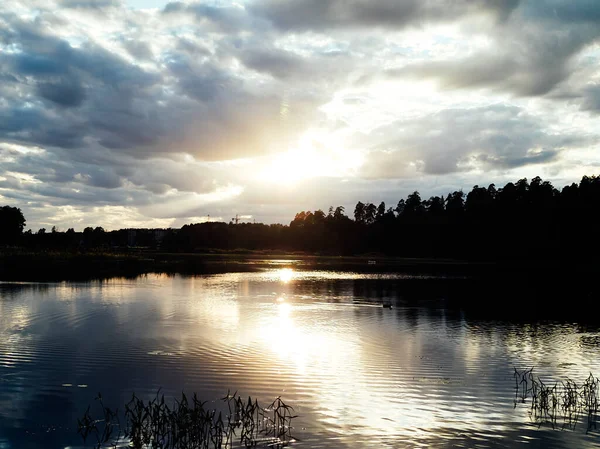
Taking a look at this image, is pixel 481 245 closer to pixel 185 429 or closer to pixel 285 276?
pixel 285 276

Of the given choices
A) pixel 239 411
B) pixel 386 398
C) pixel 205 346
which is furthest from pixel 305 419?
pixel 205 346

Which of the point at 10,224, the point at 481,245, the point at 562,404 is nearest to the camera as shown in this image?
the point at 562,404

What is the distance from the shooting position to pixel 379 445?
42.7 feet

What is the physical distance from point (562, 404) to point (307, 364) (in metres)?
9.90

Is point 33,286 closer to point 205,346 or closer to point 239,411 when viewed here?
point 205,346

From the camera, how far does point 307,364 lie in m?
22.2

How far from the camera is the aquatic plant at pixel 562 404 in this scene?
1527cm

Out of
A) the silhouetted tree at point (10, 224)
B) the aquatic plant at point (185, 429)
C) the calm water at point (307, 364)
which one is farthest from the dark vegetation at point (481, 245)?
the aquatic plant at point (185, 429)

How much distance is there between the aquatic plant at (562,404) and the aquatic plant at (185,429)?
7.67m

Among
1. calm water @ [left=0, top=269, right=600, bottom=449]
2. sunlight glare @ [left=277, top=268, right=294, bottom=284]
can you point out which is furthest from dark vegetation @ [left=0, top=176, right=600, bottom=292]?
calm water @ [left=0, top=269, right=600, bottom=449]

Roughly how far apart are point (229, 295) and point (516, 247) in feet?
431

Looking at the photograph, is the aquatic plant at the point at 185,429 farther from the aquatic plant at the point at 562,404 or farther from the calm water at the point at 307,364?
the aquatic plant at the point at 562,404

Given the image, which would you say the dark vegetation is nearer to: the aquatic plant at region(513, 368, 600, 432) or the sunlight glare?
the sunlight glare

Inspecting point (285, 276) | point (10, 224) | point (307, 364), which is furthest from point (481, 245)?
point (307, 364)
